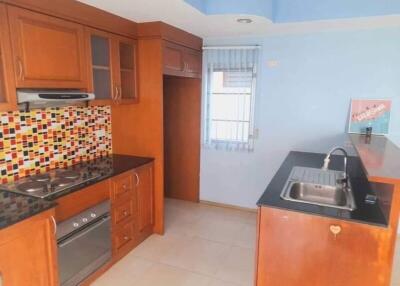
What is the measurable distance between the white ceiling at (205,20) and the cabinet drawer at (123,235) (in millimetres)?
1876

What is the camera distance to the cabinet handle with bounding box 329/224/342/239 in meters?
1.67

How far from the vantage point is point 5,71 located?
179cm

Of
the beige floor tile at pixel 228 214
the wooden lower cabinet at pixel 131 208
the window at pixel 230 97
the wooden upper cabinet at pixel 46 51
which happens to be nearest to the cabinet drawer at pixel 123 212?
the wooden lower cabinet at pixel 131 208

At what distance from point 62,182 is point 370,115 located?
3.04 metres

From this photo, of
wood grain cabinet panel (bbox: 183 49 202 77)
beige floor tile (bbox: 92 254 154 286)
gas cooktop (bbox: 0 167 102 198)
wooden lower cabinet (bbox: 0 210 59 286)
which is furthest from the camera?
wood grain cabinet panel (bbox: 183 49 202 77)

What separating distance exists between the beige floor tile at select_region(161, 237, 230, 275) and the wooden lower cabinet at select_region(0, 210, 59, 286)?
1110mm

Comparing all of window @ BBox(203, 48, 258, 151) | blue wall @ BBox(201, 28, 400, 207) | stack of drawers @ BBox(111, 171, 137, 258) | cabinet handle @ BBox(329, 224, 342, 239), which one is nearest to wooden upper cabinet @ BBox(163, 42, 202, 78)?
window @ BBox(203, 48, 258, 151)

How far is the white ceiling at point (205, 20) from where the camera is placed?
226 cm

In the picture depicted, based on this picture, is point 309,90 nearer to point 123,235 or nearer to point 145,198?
point 145,198

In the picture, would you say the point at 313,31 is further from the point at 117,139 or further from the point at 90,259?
the point at 90,259

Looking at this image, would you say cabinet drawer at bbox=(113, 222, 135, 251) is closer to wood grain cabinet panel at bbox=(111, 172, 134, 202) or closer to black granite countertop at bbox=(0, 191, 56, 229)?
wood grain cabinet panel at bbox=(111, 172, 134, 202)

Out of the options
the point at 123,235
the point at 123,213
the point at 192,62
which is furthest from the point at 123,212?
the point at 192,62

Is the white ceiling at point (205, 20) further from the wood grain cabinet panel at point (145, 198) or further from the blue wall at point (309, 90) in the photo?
the wood grain cabinet panel at point (145, 198)

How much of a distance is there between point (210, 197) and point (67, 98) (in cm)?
248
